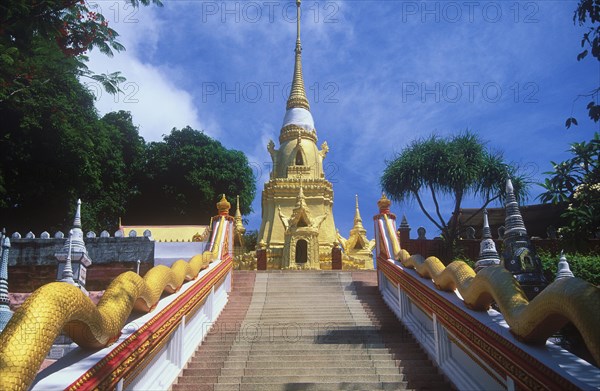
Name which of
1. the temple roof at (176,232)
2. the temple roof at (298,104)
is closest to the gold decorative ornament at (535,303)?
the temple roof at (176,232)

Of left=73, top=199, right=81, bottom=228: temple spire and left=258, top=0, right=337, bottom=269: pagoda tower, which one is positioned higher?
left=258, top=0, right=337, bottom=269: pagoda tower

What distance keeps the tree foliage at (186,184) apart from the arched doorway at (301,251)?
1583cm

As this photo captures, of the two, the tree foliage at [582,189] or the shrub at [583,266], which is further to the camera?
the shrub at [583,266]

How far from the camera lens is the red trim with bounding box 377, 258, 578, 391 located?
400cm

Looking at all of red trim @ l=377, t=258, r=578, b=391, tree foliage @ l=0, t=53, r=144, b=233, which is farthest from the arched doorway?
red trim @ l=377, t=258, r=578, b=391

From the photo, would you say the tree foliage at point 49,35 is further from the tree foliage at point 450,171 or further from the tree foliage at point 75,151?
the tree foliage at point 450,171

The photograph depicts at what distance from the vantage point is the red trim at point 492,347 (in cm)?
400

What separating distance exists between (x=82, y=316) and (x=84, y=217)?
26495 mm

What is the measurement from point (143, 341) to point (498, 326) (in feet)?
11.8

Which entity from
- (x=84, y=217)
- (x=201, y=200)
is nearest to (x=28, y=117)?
(x=84, y=217)

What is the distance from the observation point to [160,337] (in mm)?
6020

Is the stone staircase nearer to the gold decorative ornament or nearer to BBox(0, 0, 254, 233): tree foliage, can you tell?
the gold decorative ornament

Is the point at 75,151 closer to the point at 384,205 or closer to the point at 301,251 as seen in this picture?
the point at 301,251

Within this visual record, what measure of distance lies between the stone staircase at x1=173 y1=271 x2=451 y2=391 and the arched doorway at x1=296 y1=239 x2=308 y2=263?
11.0 m
